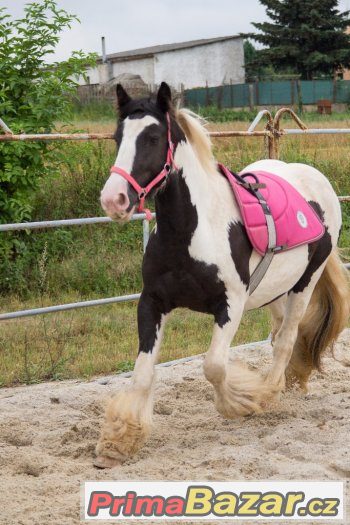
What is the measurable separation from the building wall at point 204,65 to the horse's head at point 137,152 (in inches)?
1644

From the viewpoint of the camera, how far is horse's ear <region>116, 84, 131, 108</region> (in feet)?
13.7

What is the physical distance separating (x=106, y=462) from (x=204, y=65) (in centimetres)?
4576

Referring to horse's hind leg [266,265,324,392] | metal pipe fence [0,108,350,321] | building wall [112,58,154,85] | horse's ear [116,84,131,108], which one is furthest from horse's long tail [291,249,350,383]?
building wall [112,58,154,85]

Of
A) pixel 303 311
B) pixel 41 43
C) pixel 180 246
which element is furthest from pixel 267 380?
pixel 41 43

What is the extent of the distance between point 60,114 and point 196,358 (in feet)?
8.77

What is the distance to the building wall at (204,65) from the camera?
152 feet

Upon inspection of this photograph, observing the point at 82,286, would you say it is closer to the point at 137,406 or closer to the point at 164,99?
the point at 137,406

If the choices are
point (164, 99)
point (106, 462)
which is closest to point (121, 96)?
point (164, 99)

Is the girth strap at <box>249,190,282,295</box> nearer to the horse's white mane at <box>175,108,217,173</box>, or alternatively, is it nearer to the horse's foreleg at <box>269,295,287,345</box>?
the horse's white mane at <box>175,108,217,173</box>

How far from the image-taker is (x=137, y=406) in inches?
174

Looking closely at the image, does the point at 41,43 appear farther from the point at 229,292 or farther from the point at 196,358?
the point at 229,292

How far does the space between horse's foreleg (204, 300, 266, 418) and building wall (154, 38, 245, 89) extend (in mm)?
41383

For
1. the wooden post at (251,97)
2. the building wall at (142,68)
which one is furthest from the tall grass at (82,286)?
the building wall at (142,68)

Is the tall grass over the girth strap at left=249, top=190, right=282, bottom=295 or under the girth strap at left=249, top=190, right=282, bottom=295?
under
